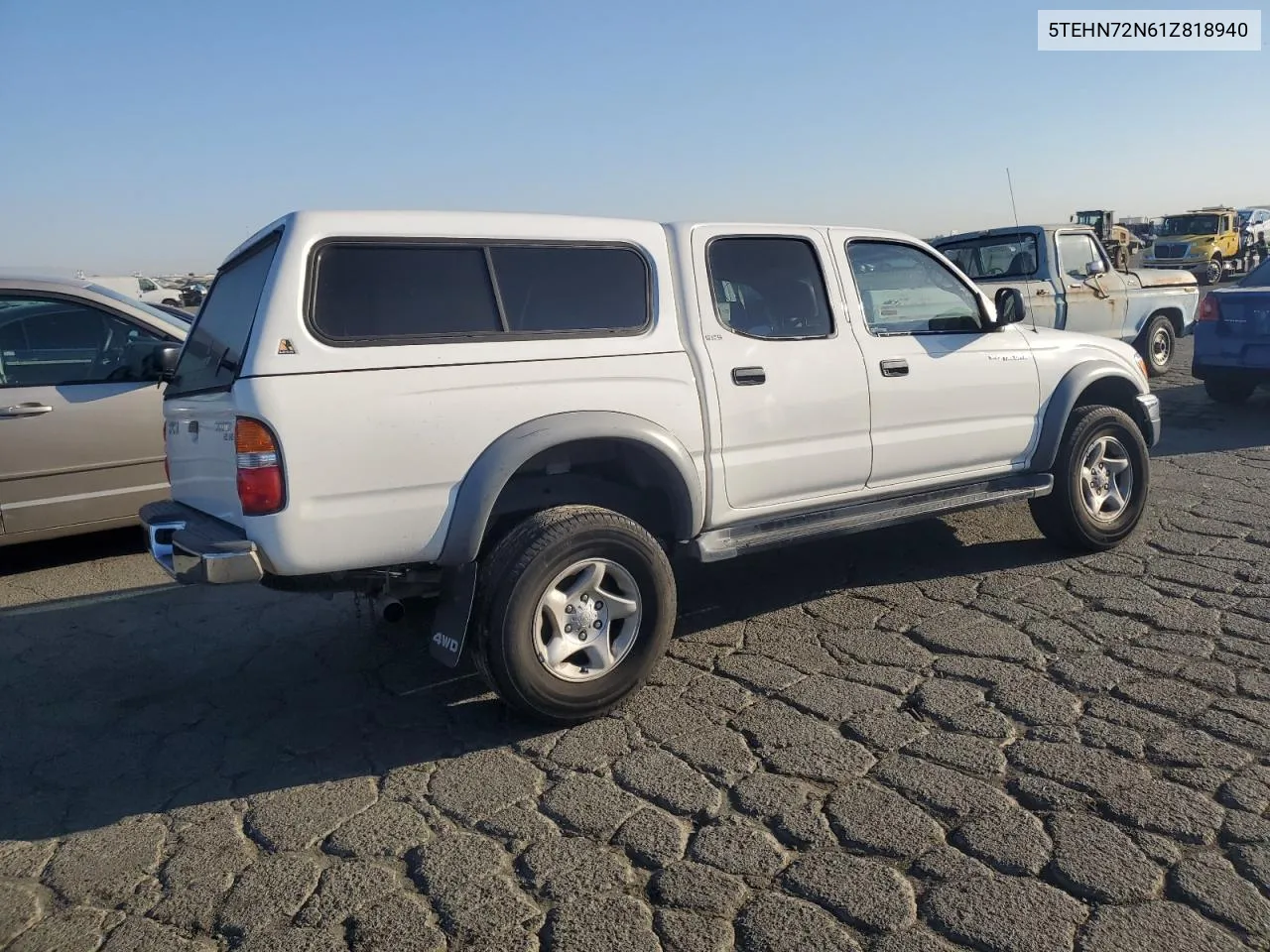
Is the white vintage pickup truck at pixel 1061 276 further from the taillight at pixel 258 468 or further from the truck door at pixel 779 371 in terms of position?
the taillight at pixel 258 468

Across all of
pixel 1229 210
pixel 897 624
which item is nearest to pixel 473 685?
pixel 897 624

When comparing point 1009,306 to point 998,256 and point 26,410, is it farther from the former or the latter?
point 998,256

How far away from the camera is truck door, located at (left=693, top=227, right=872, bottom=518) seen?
14.1 ft

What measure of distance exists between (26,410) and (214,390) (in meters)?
2.93

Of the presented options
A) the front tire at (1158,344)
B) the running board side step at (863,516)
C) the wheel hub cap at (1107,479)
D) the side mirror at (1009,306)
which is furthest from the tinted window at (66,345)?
the front tire at (1158,344)

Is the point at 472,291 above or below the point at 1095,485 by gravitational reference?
above

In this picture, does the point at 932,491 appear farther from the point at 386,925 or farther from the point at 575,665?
the point at 386,925

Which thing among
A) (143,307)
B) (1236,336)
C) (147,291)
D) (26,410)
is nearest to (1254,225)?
(1236,336)

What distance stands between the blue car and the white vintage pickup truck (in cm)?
111

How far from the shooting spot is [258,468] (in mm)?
3340

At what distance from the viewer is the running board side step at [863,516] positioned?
14.1 ft

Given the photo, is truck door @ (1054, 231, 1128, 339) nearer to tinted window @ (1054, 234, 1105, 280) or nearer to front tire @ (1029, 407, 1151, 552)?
tinted window @ (1054, 234, 1105, 280)

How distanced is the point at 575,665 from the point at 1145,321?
10.3 metres

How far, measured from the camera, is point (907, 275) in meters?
5.16
